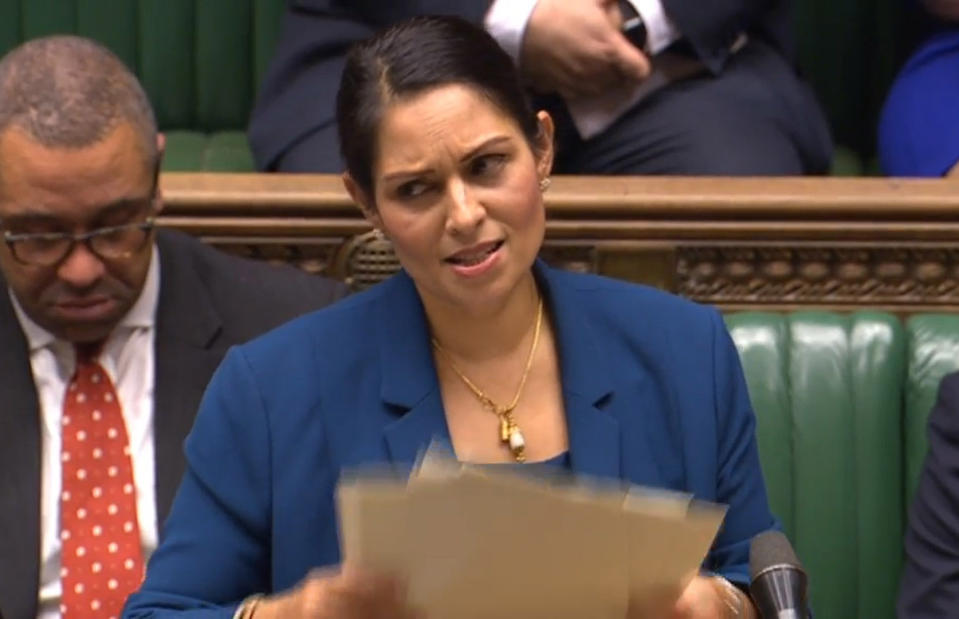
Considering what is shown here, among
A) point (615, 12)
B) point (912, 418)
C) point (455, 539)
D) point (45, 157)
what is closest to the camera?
point (455, 539)

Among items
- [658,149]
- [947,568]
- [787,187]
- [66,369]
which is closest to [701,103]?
[658,149]

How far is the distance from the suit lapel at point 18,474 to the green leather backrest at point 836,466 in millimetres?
747

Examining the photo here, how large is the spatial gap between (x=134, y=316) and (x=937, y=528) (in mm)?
793

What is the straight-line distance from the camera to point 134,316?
1.84 meters

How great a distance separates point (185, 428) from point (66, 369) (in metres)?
0.14

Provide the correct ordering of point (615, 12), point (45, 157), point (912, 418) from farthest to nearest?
1. point (615, 12)
2. point (912, 418)
3. point (45, 157)

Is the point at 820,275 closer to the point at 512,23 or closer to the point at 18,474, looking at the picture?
the point at 512,23

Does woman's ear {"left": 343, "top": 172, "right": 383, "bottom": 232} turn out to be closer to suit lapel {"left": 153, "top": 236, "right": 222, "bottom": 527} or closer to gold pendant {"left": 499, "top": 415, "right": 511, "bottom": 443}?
gold pendant {"left": 499, "top": 415, "right": 511, "bottom": 443}

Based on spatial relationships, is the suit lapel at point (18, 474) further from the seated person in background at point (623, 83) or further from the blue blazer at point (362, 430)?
the seated person in background at point (623, 83)

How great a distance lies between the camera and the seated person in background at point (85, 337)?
1755 mm

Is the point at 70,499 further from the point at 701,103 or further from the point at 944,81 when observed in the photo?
the point at 944,81

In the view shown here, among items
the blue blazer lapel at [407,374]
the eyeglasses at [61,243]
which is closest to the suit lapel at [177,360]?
the eyeglasses at [61,243]

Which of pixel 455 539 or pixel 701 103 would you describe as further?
pixel 701 103

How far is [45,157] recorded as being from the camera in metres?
1.74
